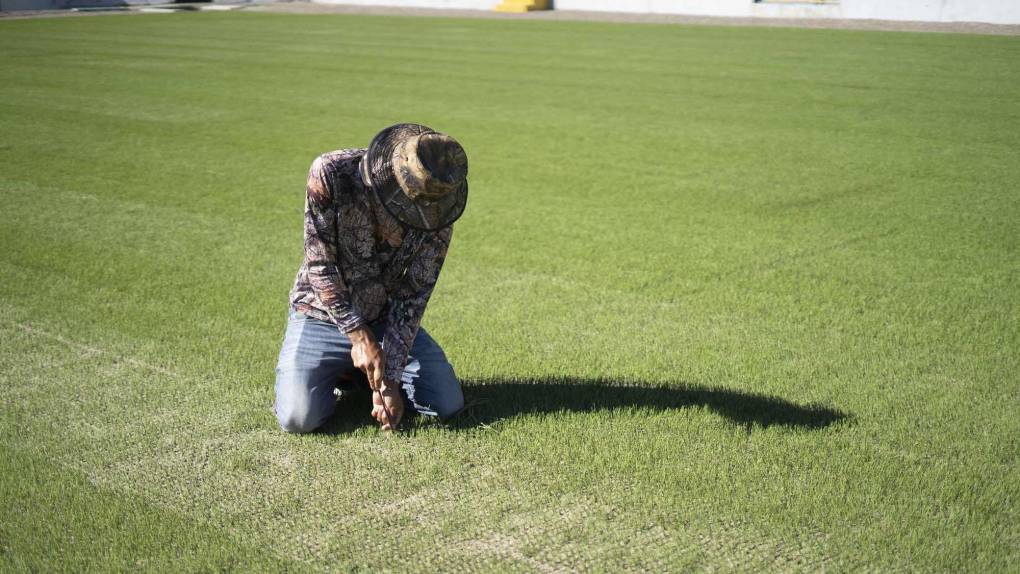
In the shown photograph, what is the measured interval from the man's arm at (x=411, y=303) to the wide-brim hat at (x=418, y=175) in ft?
1.20

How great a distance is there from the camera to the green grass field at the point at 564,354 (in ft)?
10.2

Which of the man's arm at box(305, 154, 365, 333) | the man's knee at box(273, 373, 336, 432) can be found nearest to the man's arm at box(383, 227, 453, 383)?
the man's arm at box(305, 154, 365, 333)

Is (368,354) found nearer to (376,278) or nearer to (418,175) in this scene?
(376,278)

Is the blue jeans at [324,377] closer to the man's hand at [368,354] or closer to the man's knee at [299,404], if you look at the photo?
the man's knee at [299,404]

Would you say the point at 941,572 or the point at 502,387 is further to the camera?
the point at 502,387

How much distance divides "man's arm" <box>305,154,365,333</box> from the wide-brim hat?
235mm

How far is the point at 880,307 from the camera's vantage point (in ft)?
17.0

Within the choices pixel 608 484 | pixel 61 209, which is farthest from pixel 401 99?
pixel 608 484

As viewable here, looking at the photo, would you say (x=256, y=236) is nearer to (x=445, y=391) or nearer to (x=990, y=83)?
(x=445, y=391)

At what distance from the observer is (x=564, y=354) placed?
15.1ft

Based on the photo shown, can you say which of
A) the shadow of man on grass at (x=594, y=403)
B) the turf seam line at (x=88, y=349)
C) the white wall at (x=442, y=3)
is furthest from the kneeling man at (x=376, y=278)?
the white wall at (x=442, y=3)

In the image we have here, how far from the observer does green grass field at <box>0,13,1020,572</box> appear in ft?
10.2

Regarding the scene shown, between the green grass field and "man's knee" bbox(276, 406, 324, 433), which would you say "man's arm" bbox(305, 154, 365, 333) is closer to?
"man's knee" bbox(276, 406, 324, 433)

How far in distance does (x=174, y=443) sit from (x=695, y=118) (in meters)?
8.88
